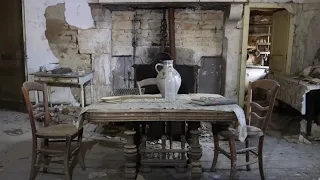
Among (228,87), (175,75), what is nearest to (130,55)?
(228,87)

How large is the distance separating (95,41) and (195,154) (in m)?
3.26

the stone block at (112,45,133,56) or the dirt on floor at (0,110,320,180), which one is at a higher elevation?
the stone block at (112,45,133,56)

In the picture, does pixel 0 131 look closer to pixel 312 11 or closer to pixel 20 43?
pixel 20 43

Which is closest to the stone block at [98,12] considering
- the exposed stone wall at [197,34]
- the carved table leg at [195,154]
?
the exposed stone wall at [197,34]

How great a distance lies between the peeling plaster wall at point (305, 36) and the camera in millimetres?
4922

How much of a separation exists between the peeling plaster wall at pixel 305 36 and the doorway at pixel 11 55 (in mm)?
4953

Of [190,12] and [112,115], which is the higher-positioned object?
[190,12]

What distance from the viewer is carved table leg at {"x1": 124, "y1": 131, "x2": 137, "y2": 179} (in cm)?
264

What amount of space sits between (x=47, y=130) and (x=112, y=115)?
31.3 inches

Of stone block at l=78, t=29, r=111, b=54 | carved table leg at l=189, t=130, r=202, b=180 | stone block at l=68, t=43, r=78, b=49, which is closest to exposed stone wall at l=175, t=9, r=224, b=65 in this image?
stone block at l=78, t=29, r=111, b=54

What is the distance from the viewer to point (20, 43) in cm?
529

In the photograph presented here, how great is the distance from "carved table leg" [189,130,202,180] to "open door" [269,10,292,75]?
3298 mm

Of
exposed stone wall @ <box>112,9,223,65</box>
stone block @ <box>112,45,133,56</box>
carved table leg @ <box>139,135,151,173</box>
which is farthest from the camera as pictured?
stone block @ <box>112,45,133,56</box>

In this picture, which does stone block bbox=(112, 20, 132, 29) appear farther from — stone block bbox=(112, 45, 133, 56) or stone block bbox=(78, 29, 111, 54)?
stone block bbox=(112, 45, 133, 56)
